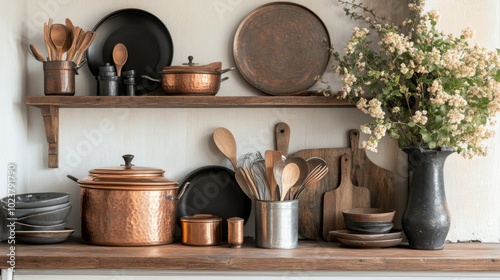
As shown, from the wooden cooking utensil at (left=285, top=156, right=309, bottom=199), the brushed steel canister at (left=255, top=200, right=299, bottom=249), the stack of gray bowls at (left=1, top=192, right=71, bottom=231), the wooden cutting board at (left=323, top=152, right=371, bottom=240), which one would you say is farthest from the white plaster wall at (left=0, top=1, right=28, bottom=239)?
the wooden cutting board at (left=323, top=152, right=371, bottom=240)

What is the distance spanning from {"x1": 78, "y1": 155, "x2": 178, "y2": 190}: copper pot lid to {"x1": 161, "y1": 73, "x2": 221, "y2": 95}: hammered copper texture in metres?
0.31

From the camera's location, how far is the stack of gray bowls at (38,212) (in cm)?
254

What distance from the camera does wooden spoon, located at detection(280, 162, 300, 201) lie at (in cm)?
256

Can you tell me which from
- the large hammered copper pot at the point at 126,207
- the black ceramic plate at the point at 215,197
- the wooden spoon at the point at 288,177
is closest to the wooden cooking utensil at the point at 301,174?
the wooden spoon at the point at 288,177

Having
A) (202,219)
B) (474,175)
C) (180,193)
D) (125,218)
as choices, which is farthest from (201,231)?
(474,175)

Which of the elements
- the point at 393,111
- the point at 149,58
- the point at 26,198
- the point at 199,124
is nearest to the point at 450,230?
the point at 393,111

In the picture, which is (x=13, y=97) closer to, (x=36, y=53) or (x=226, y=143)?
(x=36, y=53)

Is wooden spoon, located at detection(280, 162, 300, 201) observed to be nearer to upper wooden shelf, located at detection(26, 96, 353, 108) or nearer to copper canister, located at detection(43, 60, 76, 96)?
upper wooden shelf, located at detection(26, 96, 353, 108)

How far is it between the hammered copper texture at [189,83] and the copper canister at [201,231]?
19.3 inches

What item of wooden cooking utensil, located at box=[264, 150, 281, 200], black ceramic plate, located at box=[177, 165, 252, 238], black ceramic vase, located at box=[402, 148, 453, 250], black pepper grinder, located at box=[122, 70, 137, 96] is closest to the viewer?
black ceramic vase, located at box=[402, 148, 453, 250]

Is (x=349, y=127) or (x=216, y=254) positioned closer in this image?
(x=216, y=254)

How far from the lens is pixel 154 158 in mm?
2846

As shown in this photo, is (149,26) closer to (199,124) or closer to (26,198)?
(199,124)

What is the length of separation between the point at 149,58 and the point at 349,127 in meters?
0.87
